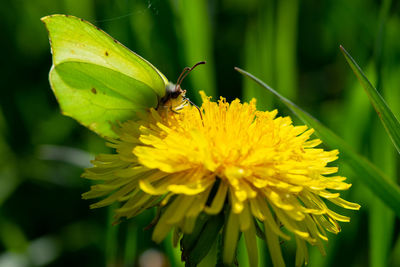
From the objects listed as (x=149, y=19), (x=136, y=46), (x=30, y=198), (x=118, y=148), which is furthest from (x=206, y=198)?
(x=30, y=198)

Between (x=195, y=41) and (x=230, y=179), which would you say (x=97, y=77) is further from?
(x=195, y=41)

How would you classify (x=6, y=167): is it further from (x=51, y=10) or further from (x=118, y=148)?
(x=118, y=148)

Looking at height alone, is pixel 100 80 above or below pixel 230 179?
above

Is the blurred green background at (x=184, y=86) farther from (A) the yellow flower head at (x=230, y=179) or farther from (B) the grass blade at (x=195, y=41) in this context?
(A) the yellow flower head at (x=230, y=179)

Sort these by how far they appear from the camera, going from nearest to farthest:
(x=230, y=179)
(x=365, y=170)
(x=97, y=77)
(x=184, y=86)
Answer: (x=230, y=179)
(x=365, y=170)
(x=97, y=77)
(x=184, y=86)

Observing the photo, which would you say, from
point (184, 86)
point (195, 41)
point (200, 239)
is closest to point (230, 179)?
point (200, 239)

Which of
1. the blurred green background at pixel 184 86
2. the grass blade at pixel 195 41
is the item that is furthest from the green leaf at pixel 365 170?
the grass blade at pixel 195 41
